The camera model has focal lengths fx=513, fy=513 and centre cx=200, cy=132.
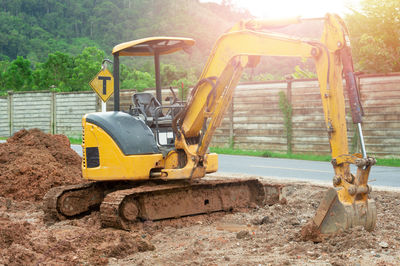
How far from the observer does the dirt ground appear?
193 inches

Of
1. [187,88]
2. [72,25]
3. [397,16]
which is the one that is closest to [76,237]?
[187,88]

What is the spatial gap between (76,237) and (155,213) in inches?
47.9

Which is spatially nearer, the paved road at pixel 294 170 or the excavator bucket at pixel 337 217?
Answer: the excavator bucket at pixel 337 217

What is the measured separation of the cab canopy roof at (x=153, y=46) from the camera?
713cm

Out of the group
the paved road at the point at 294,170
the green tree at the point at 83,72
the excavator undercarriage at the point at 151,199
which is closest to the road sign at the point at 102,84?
the paved road at the point at 294,170

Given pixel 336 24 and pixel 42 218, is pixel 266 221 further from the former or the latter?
pixel 42 218

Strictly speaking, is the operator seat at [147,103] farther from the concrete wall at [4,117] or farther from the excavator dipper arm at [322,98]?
the concrete wall at [4,117]

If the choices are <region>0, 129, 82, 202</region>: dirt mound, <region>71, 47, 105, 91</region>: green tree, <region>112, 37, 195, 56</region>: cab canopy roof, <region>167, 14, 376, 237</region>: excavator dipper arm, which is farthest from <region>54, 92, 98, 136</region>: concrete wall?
<region>167, 14, 376, 237</region>: excavator dipper arm

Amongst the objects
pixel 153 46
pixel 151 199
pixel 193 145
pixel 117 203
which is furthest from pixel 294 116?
pixel 117 203

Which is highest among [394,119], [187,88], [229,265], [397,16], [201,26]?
[201,26]

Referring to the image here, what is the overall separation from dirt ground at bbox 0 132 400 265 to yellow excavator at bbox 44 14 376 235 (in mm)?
221

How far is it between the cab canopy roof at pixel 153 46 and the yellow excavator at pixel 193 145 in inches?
0.6

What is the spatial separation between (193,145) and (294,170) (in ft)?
19.5

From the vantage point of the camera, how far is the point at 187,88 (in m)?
20.2
